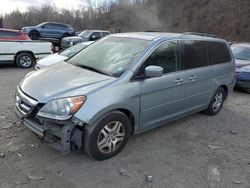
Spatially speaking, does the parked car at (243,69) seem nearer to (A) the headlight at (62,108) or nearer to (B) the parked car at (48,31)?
(A) the headlight at (62,108)

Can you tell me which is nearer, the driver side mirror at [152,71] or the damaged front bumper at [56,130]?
the damaged front bumper at [56,130]

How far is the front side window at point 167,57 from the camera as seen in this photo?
3.75 m

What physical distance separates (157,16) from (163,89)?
41702 mm

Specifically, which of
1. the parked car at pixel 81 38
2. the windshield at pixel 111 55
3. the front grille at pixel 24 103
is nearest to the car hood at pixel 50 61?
the windshield at pixel 111 55

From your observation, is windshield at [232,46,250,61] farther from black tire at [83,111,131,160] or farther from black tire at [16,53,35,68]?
black tire at [16,53,35,68]

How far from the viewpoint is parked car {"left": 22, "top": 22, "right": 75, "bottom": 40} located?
19297mm

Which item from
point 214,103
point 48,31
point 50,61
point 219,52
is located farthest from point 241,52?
point 48,31

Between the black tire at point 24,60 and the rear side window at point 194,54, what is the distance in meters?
7.92

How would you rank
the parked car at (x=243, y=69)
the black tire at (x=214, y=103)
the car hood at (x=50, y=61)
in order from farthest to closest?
the parked car at (x=243, y=69) < the car hood at (x=50, y=61) < the black tire at (x=214, y=103)

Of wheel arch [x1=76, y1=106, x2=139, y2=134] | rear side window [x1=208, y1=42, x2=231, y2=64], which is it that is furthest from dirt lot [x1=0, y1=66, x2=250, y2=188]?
rear side window [x1=208, y1=42, x2=231, y2=64]

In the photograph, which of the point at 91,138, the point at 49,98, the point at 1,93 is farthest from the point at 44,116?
the point at 1,93

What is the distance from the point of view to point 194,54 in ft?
14.8

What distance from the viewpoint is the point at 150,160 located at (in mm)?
3504

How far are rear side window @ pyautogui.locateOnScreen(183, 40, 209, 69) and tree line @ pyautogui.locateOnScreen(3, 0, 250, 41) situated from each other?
23361 mm
